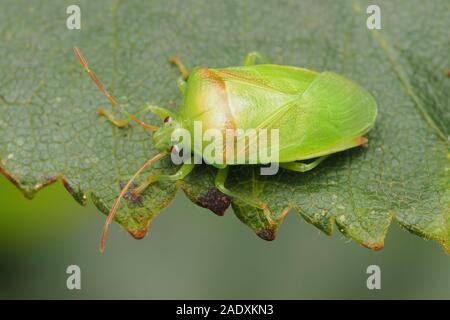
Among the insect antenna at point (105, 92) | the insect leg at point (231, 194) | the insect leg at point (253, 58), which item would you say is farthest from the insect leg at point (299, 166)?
the insect antenna at point (105, 92)

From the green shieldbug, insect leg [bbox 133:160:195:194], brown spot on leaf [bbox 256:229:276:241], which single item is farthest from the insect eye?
brown spot on leaf [bbox 256:229:276:241]

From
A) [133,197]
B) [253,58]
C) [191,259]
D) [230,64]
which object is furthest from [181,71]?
[191,259]

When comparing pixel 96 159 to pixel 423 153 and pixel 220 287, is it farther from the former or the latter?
pixel 423 153

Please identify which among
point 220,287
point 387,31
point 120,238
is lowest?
point 220,287

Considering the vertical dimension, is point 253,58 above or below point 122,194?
above

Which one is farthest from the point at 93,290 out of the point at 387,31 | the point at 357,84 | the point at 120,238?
the point at 387,31

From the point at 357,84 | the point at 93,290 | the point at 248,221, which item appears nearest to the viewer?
the point at 248,221

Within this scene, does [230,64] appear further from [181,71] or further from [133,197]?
[133,197]
